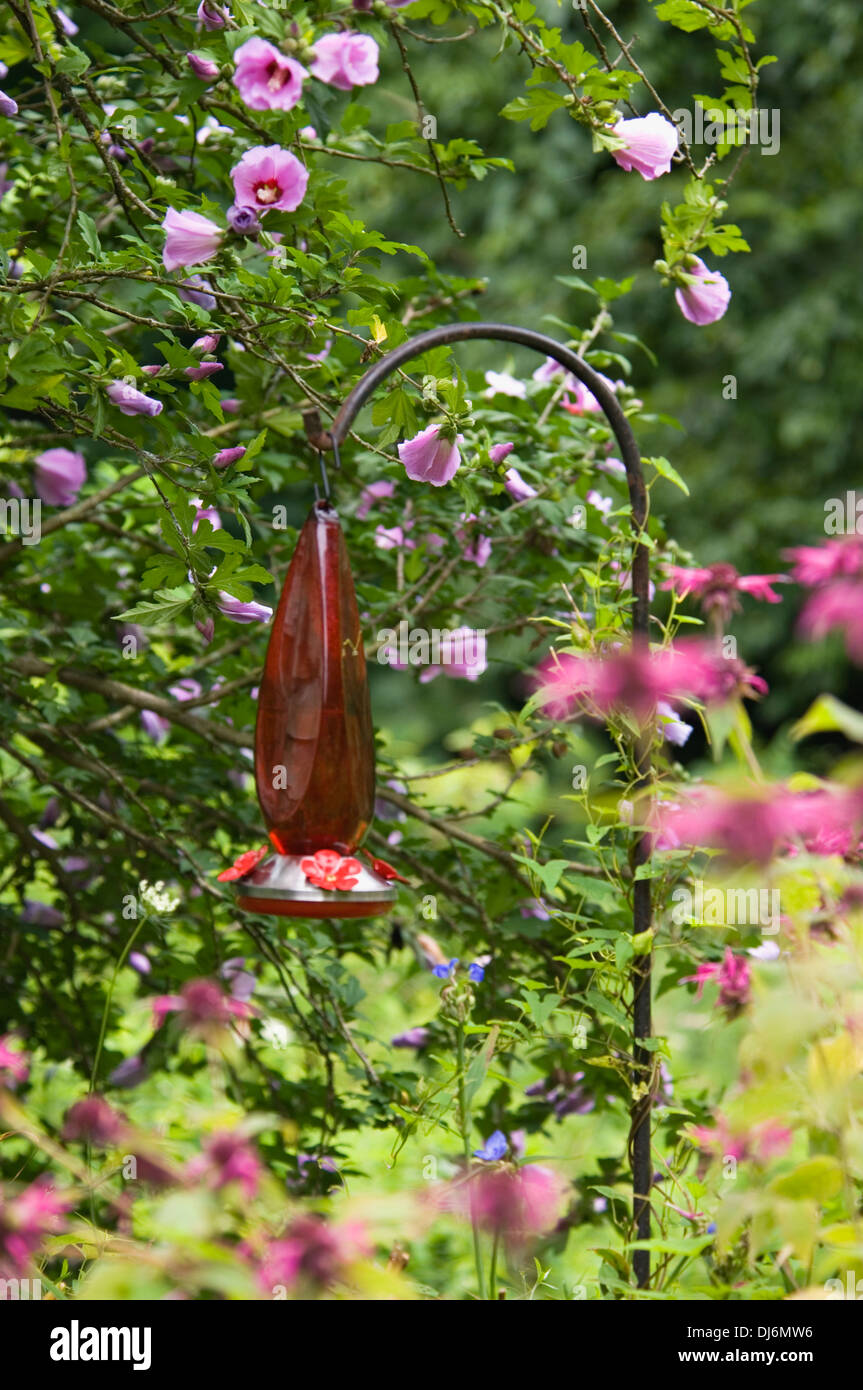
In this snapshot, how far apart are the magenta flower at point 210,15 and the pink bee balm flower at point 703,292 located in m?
0.56

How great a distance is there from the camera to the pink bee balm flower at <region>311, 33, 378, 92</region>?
1.24m

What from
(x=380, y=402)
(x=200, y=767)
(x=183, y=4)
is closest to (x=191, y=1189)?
(x=380, y=402)

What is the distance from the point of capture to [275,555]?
7.06 feet

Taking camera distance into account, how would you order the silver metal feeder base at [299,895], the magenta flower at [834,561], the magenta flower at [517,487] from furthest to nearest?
the magenta flower at [517,487]
the silver metal feeder base at [299,895]
the magenta flower at [834,561]

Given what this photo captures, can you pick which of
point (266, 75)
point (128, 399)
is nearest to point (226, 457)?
point (128, 399)

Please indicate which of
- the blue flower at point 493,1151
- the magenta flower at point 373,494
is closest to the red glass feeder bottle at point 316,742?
the blue flower at point 493,1151

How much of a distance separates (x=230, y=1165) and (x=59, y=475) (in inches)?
62.4

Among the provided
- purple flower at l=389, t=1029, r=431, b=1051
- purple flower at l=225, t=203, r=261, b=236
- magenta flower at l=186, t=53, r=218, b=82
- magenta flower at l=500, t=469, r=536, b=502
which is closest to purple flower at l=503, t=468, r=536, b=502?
magenta flower at l=500, t=469, r=536, b=502

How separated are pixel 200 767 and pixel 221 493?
0.82 metres

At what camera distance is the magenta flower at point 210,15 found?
1402 millimetres

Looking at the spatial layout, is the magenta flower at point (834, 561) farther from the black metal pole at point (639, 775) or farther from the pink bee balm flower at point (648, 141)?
the pink bee balm flower at point (648, 141)

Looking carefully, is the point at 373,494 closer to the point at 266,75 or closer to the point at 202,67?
the point at 202,67

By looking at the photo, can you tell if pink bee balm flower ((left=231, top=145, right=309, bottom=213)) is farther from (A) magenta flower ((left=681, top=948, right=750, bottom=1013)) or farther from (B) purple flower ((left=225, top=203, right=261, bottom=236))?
(A) magenta flower ((left=681, top=948, right=750, bottom=1013))
